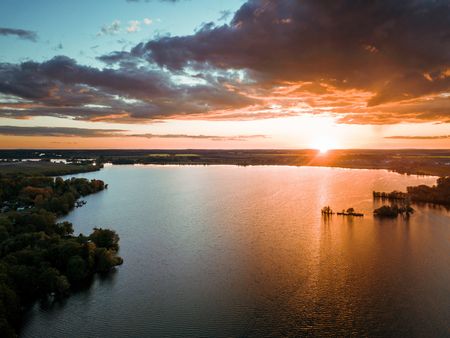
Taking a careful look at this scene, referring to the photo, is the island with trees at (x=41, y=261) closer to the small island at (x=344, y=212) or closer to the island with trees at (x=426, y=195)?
the small island at (x=344, y=212)

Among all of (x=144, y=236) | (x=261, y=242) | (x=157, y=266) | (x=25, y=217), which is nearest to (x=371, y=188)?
(x=261, y=242)

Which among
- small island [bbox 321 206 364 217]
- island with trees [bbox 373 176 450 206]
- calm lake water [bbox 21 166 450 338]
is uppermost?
island with trees [bbox 373 176 450 206]

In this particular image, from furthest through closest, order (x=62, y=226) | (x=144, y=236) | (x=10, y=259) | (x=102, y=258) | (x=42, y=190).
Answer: (x=42, y=190), (x=144, y=236), (x=62, y=226), (x=102, y=258), (x=10, y=259)

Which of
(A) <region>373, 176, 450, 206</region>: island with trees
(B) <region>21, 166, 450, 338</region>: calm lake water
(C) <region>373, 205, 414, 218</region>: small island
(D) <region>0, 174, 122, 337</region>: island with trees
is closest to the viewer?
(B) <region>21, 166, 450, 338</region>: calm lake water

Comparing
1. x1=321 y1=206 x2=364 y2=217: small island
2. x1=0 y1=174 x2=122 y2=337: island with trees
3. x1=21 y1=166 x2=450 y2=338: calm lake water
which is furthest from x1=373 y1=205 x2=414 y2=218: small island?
x1=0 y1=174 x2=122 y2=337: island with trees

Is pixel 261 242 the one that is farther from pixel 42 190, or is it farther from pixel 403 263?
pixel 42 190

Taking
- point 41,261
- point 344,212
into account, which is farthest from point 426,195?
point 41,261

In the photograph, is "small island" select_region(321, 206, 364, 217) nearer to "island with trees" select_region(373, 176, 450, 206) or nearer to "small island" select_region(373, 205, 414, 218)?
"small island" select_region(373, 205, 414, 218)

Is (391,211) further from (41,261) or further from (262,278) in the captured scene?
(41,261)
